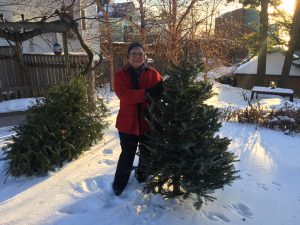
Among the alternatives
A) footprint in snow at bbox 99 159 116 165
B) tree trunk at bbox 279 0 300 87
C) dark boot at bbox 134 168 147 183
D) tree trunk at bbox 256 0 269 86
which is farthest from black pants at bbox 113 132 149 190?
tree trunk at bbox 279 0 300 87

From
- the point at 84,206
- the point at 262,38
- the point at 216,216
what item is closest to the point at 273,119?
the point at 216,216

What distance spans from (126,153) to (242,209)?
1.53 meters

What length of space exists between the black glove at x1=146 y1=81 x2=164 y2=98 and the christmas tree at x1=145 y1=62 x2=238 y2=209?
0.10 metres

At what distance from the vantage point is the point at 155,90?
3623mm

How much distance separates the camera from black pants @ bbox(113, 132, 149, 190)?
3.92 m

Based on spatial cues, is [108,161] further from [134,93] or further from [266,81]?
[266,81]

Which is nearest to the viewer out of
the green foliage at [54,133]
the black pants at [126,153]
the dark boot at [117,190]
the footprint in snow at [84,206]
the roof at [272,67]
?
the footprint in snow at [84,206]

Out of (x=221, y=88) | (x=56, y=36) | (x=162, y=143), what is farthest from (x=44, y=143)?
(x=221, y=88)

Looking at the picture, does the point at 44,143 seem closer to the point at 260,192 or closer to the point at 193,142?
the point at 193,142

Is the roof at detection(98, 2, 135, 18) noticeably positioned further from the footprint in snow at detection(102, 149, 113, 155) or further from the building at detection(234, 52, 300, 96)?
the building at detection(234, 52, 300, 96)

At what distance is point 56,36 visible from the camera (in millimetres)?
17922

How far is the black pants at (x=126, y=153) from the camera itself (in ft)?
12.9

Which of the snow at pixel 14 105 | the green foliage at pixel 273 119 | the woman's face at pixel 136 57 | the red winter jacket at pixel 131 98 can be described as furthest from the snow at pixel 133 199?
the snow at pixel 14 105

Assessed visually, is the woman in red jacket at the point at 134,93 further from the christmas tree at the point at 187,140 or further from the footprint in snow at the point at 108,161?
the footprint in snow at the point at 108,161
